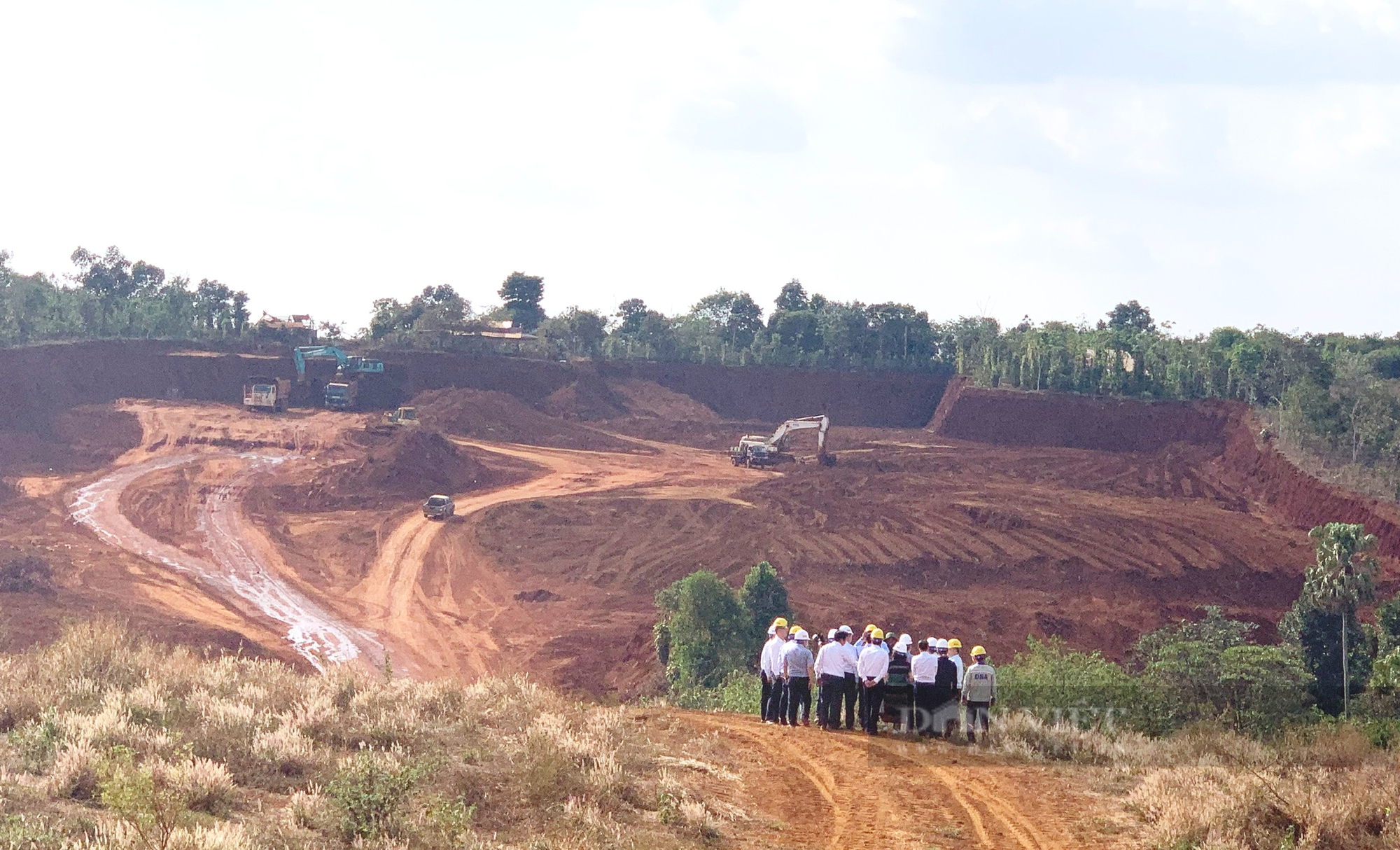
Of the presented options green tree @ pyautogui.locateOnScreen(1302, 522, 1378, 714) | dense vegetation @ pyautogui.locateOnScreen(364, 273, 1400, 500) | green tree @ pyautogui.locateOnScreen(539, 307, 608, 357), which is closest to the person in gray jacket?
green tree @ pyautogui.locateOnScreen(1302, 522, 1378, 714)

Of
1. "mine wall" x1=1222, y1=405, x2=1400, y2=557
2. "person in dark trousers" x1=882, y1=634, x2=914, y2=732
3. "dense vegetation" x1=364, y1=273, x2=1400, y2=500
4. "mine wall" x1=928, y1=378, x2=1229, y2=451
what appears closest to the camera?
"person in dark trousers" x1=882, y1=634, x2=914, y2=732

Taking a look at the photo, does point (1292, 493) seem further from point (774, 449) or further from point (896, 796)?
point (896, 796)

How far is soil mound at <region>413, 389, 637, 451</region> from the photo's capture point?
161 feet

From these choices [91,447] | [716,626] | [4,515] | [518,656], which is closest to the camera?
[716,626]

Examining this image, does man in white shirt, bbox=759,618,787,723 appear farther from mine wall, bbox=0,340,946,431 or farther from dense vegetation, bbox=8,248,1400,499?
mine wall, bbox=0,340,946,431

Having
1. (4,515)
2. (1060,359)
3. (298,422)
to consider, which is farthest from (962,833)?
(1060,359)

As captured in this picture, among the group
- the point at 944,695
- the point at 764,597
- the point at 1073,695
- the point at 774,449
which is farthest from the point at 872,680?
the point at 774,449

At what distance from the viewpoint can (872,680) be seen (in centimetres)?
1288

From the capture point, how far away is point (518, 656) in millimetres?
23844

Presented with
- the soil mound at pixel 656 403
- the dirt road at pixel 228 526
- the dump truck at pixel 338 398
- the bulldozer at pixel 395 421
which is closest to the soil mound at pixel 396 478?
the bulldozer at pixel 395 421

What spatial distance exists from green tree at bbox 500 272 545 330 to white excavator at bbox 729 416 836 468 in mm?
32228

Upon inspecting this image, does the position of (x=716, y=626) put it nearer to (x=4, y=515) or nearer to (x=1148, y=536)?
(x=1148, y=536)

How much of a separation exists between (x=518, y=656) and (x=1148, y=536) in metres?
20.2

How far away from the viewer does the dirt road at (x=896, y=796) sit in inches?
355
